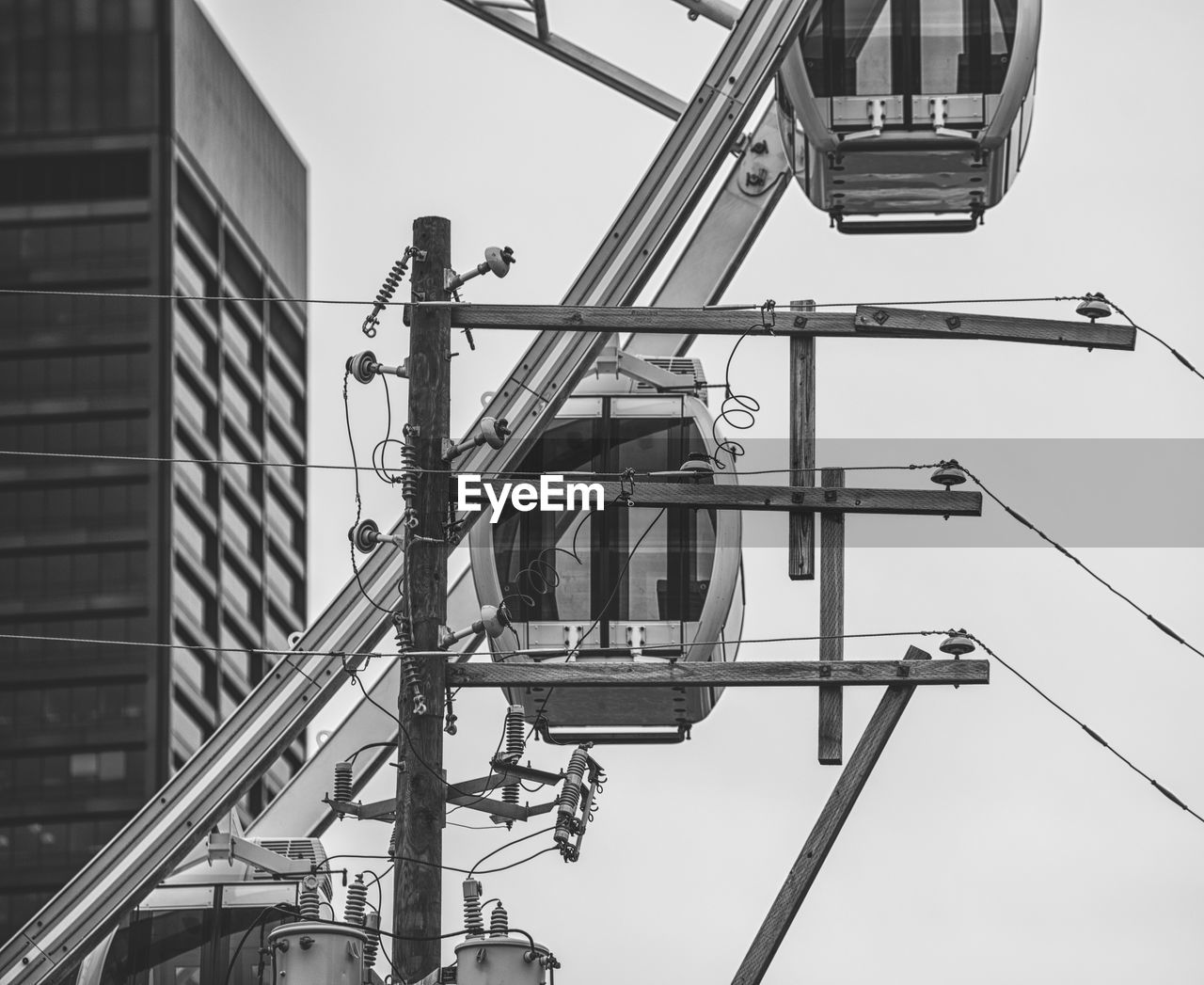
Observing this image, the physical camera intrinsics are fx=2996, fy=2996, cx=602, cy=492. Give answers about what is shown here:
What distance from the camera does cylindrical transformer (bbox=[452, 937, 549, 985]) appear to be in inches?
717

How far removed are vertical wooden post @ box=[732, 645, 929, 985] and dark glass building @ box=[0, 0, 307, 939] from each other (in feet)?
364

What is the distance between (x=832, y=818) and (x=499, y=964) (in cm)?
236

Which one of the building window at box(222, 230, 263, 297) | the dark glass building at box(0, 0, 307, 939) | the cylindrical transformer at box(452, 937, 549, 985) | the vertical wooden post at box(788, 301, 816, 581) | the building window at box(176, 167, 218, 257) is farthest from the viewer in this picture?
the building window at box(222, 230, 263, 297)

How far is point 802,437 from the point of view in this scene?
66.2ft

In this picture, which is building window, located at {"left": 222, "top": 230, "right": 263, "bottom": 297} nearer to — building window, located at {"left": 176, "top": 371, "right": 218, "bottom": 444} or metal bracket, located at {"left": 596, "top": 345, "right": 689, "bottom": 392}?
building window, located at {"left": 176, "top": 371, "right": 218, "bottom": 444}

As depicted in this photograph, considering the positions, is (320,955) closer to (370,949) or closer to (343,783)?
(370,949)

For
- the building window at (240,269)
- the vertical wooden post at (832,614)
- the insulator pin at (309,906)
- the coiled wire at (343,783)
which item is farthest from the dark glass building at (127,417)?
the vertical wooden post at (832,614)

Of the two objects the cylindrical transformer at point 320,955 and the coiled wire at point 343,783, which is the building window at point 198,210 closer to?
the coiled wire at point 343,783

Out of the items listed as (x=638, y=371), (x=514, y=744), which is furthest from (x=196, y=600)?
(x=514, y=744)

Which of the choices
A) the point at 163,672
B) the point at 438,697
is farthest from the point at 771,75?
the point at 163,672

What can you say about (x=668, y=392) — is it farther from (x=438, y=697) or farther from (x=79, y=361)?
(x=79, y=361)

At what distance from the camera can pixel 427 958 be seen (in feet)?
60.7

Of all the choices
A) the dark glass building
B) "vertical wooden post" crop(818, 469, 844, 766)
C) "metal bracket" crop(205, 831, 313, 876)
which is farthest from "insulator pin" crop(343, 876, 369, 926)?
the dark glass building

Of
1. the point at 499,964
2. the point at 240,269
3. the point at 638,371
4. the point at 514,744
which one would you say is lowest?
the point at 499,964
